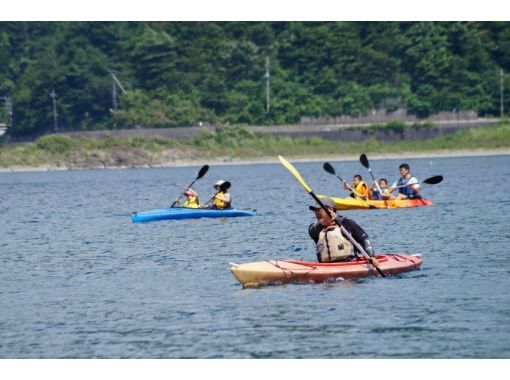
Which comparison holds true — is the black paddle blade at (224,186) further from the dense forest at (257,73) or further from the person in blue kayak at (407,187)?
the dense forest at (257,73)

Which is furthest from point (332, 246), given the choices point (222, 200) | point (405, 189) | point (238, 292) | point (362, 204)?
point (405, 189)

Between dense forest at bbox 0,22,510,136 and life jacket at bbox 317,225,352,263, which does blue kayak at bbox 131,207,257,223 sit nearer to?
life jacket at bbox 317,225,352,263

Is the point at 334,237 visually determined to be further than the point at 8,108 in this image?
No

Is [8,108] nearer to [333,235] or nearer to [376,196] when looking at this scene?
[376,196]

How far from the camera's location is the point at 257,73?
115 m

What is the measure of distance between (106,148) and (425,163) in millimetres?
28019

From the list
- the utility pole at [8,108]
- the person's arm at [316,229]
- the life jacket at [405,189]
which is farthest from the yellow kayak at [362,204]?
the utility pole at [8,108]

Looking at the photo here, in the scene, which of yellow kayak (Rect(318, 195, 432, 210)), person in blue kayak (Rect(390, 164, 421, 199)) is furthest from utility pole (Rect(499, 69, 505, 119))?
yellow kayak (Rect(318, 195, 432, 210))

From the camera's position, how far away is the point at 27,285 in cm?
2738

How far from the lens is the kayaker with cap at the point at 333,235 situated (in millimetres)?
25016

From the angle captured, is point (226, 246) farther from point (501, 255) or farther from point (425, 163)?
point (425, 163)

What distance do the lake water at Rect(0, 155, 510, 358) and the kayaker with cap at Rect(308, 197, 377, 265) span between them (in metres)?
0.59

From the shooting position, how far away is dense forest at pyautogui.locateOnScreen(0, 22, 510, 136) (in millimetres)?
109312

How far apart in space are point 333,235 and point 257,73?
9084 cm
